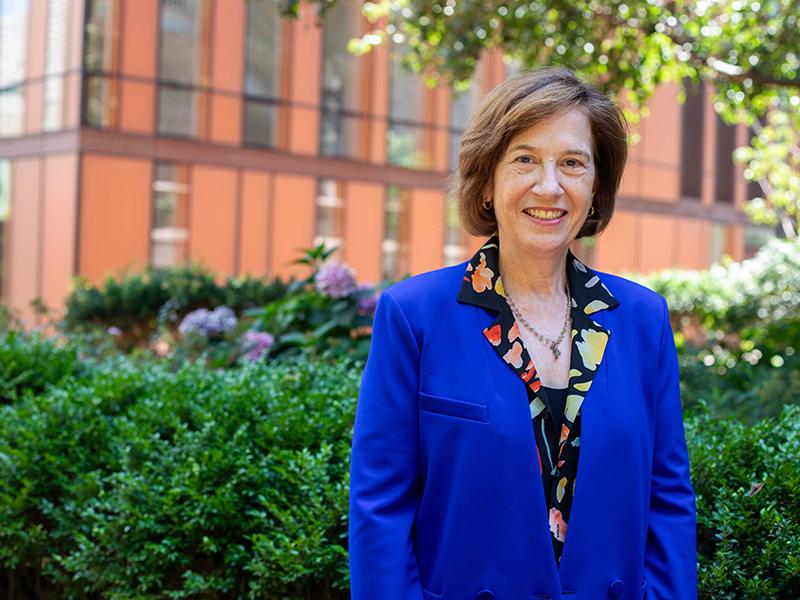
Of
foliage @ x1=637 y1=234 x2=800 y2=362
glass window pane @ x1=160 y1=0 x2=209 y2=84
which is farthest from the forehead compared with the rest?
glass window pane @ x1=160 y1=0 x2=209 y2=84

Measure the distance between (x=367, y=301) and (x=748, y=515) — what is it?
3.25 meters

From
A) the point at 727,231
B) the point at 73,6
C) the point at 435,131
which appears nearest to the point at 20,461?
the point at 73,6

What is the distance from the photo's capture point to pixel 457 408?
6.60 feet

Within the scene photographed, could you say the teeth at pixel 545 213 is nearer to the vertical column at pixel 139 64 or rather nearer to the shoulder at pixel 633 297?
the shoulder at pixel 633 297

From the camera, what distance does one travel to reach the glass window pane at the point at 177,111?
64.1ft

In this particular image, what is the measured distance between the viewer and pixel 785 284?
44.6 ft

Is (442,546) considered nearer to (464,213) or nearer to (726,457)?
(464,213)

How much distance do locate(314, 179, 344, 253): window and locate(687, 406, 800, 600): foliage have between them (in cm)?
1897

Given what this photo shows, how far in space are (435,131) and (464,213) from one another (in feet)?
71.3

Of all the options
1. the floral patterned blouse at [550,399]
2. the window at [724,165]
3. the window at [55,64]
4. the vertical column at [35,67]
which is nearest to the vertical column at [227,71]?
the window at [55,64]

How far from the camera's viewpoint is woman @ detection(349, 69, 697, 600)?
2.01 metres

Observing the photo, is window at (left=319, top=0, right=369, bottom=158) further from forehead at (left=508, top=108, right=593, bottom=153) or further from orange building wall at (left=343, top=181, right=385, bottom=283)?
forehead at (left=508, top=108, right=593, bottom=153)

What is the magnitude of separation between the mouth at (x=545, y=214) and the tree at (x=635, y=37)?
21.4 feet

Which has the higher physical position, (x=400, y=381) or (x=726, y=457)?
(x=400, y=381)
